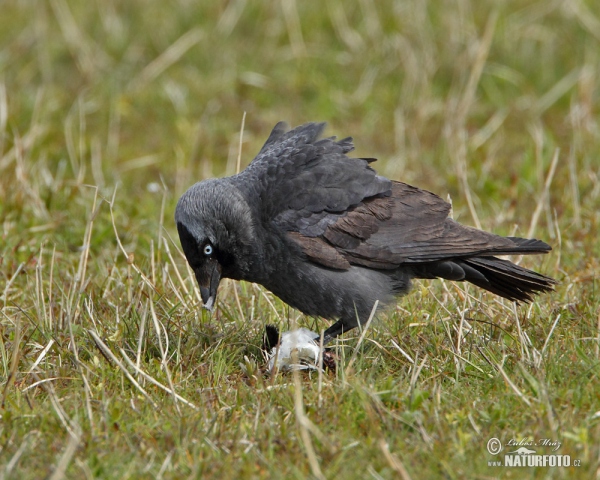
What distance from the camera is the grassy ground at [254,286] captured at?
366 centimetres

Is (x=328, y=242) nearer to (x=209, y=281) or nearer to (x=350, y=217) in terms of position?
(x=350, y=217)

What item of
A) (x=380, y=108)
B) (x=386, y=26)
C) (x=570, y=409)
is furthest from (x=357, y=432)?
(x=386, y=26)

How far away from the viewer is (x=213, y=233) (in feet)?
15.8

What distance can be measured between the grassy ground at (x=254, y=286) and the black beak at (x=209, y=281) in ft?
0.58

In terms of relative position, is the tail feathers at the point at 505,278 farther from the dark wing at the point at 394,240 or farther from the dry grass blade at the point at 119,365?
the dry grass blade at the point at 119,365

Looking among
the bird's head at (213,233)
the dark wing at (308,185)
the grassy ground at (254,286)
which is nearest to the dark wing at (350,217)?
the dark wing at (308,185)

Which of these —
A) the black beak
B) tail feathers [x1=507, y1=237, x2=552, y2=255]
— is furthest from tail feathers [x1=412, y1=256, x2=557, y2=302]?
the black beak

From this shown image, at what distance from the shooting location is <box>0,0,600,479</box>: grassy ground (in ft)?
12.0

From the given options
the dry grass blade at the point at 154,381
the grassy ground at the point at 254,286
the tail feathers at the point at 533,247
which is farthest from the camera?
the tail feathers at the point at 533,247

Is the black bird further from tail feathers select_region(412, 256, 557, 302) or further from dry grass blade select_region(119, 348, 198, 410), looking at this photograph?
dry grass blade select_region(119, 348, 198, 410)

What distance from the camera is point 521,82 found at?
9070 mm

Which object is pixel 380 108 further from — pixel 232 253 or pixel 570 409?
pixel 570 409

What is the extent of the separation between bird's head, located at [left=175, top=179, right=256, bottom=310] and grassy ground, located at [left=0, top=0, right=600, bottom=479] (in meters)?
0.25

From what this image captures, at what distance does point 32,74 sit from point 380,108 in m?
3.67
